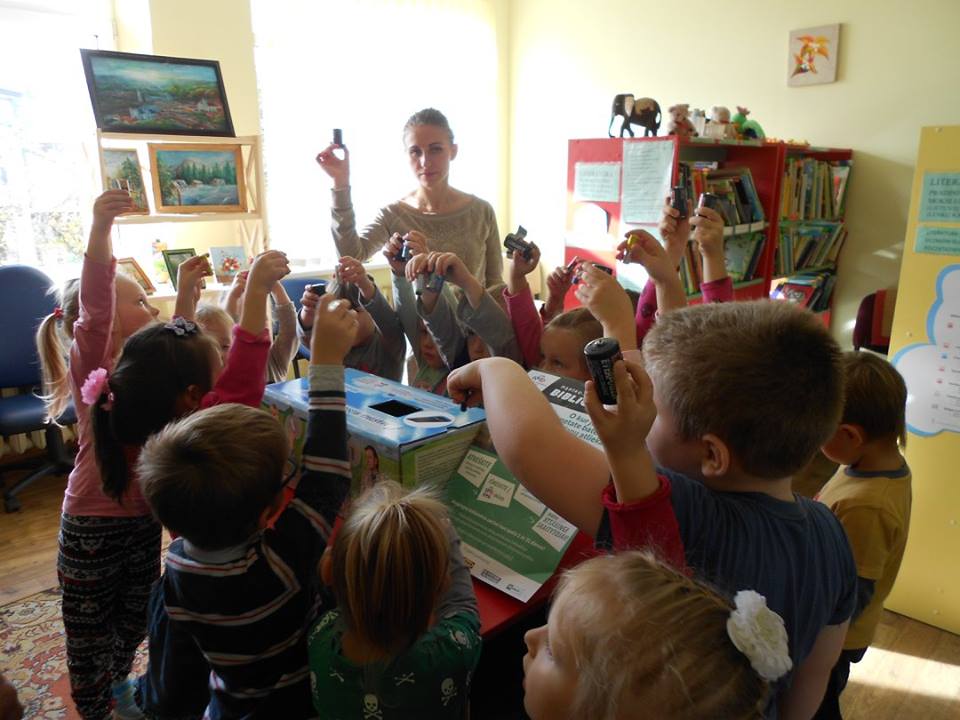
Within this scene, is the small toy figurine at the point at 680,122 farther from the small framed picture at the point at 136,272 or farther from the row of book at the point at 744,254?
the small framed picture at the point at 136,272

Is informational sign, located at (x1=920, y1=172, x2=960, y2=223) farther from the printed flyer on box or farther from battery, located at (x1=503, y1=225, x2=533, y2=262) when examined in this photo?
the printed flyer on box

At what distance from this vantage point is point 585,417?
114 cm

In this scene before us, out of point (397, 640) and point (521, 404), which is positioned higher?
point (521, 404)

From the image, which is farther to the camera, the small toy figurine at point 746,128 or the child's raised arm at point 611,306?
the small toy figurine at point 746,128

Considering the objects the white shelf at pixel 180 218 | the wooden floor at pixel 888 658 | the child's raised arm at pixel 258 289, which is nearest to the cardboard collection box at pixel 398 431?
the child's raised arm at pixel 258 289

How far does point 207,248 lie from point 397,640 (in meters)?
3.33

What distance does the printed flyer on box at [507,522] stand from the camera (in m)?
1.04

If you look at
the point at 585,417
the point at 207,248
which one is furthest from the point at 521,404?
the point at 207,248

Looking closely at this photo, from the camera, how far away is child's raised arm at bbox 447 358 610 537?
0.81 metres

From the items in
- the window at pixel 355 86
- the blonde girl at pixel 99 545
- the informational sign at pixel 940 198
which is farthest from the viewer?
the window at pixel 355 86

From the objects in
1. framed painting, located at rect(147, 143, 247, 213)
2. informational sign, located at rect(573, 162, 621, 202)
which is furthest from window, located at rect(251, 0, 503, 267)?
informational sign, located at rect(573, 162, 621, 202)

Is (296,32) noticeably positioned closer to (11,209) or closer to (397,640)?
(11,209)

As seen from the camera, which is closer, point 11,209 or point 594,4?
point 11,209

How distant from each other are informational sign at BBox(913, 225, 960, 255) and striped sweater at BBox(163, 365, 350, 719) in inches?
79.1
